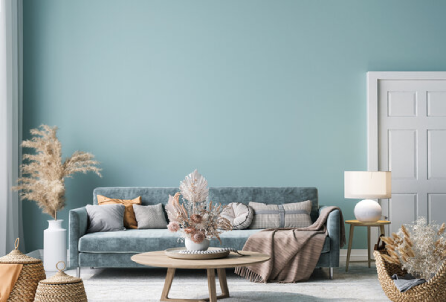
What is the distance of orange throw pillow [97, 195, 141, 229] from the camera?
17.9ft

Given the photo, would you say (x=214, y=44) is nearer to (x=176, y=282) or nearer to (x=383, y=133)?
(x=383, y=133)

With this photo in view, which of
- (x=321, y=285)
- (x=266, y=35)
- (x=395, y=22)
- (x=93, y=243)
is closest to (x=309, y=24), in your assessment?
(x=266, y=35)

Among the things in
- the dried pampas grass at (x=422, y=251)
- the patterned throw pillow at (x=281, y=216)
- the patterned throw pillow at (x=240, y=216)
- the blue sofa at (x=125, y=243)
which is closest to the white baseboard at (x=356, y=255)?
the patterned throw pillow at (x=281, y=216)

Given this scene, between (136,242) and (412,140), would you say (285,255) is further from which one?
(412,140)

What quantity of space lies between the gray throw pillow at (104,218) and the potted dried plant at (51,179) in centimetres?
40

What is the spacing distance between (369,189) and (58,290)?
320cm

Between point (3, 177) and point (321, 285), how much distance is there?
133 inches

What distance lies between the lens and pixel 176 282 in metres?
4.83

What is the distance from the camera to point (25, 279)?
11.8 feet

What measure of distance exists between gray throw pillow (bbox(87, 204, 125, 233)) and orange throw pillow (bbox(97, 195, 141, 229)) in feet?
0.40

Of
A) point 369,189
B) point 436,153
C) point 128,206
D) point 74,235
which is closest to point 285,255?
point 369,189

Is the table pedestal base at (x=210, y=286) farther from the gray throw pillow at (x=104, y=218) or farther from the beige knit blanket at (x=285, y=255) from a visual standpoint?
the gray throw pillow at (x=104, y=218)

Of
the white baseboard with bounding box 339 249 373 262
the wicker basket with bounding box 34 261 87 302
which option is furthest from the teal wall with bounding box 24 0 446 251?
the wicker basket with bounding box 34 261 87 302

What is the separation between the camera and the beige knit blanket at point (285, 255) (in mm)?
4820
